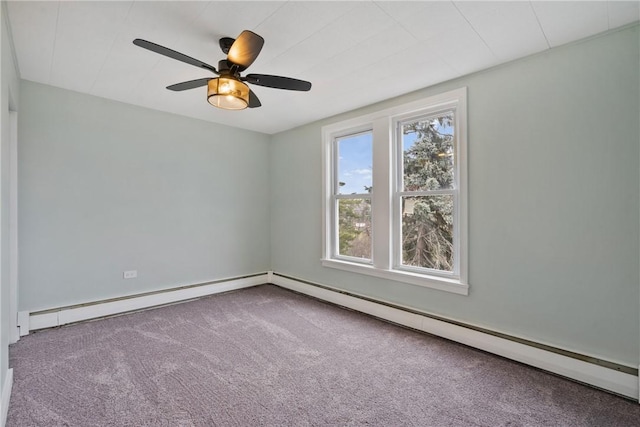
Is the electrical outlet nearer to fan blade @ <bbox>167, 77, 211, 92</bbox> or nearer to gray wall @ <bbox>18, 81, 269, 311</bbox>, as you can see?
gray wall @ <bbox>18, 81, 269, 311</bbox>

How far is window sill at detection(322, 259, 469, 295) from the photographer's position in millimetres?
2846

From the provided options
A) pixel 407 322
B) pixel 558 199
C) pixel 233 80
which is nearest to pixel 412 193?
pixel 558 199

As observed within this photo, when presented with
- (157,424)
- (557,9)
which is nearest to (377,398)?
(157,424)

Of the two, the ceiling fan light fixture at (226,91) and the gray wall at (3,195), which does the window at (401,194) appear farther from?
the gray wall at (3,195)

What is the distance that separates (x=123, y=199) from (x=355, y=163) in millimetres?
2880

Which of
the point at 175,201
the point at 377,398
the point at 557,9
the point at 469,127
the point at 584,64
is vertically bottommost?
the point at 377,398

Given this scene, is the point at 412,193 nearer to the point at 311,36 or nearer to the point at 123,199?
the point at 311,36

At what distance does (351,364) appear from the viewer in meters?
2.42

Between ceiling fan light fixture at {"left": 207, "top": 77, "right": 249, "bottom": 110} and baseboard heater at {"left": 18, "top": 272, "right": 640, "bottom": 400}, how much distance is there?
2.61m

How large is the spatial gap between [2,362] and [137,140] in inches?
102

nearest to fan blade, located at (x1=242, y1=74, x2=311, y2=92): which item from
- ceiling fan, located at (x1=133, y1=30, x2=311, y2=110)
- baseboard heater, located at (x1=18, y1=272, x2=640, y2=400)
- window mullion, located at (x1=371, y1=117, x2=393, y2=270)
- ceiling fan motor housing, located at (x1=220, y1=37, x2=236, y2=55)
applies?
ceiling fan, located at (x1=133, y1=30, x2=311, y2=110)

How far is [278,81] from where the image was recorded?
225 cm

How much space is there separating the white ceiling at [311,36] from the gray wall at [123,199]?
515 millimetres

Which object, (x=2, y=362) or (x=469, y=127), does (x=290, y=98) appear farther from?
(x=2, y=362)
